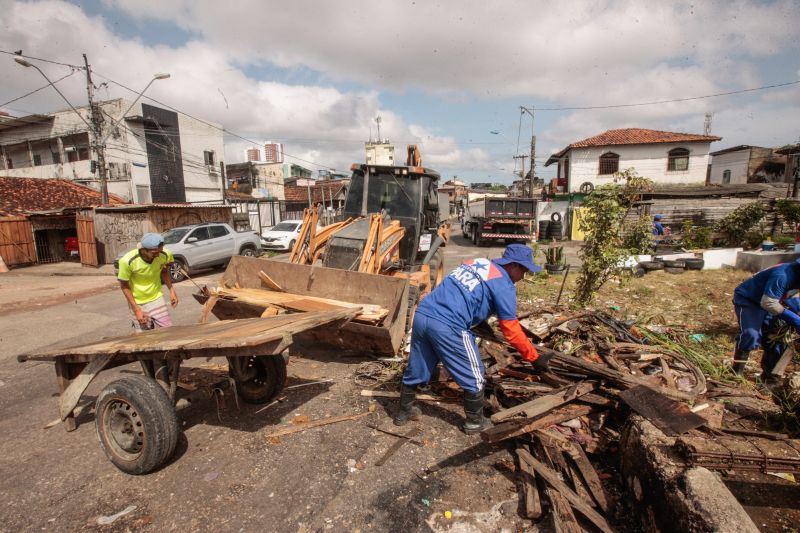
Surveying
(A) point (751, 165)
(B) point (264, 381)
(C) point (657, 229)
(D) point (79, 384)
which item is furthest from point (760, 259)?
(A) point (751, 165)

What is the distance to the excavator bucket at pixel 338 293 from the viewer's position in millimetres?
4504

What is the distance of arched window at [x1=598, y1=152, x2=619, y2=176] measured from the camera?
2734 cm

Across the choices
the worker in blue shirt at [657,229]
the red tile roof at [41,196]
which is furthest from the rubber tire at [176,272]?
the worker in blue shirt at [657,229]

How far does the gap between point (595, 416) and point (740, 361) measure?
230cm

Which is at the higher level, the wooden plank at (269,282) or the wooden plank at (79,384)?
the wooden plank at (269,282)

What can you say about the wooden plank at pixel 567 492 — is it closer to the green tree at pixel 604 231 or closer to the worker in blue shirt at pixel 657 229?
the green tree at pixel 604 231

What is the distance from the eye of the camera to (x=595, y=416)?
337 cm

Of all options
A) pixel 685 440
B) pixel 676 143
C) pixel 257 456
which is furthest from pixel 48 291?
pixel 676 143

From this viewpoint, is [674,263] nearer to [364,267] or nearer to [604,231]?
[604,231]

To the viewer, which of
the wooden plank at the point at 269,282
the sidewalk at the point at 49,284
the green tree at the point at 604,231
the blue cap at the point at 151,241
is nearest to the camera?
the blue cap at the point at 151,241

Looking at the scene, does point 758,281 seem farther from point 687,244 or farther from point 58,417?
point 687,244

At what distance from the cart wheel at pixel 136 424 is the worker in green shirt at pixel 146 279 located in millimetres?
1653

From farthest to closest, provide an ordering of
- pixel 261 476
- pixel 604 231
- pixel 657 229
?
1. pixel 657 229
2. pixel 604 231
3. pixel 261 476

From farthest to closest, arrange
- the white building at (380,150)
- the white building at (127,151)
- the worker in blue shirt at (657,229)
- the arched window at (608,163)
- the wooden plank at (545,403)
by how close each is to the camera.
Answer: the white building at (380,150), the arched window at (608,163), the white building at (127,151), the worker in blue shirt at (657,229), the wooden plank at (545,403)
